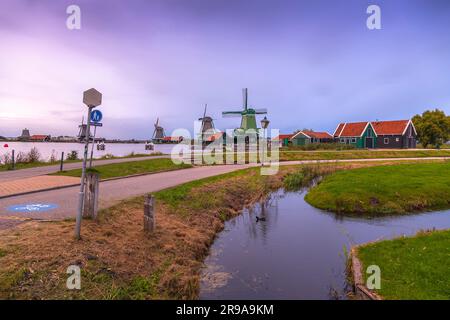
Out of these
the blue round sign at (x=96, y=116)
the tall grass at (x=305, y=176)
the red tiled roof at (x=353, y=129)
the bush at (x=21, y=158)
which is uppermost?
the red tiled roof at (x=353, y=129)

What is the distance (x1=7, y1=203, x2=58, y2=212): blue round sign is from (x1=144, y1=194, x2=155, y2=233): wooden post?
134 inches

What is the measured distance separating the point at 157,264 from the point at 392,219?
11.5 meters

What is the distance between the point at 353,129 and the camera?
68.6m

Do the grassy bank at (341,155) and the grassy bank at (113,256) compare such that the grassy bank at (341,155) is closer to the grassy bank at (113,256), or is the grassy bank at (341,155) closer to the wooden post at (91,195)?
the grassy bank at (113,256)

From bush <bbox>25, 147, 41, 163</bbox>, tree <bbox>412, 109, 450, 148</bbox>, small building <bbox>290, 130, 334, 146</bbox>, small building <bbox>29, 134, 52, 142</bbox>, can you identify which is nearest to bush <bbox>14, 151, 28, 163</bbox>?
bush <bbox>25, 147, 41, 163</bbox>

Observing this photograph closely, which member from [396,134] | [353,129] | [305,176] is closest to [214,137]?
[353,129]

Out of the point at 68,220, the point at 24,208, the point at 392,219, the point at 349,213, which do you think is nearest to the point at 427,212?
the point at 392,219

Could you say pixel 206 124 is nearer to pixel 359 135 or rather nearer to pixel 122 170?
pixel 359 135

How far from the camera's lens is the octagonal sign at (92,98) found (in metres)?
6.97

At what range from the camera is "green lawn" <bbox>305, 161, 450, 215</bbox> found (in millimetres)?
15969

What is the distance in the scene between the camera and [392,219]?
1418 centimetres

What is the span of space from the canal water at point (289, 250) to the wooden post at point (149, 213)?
1981 mm

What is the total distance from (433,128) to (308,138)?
2675 cm

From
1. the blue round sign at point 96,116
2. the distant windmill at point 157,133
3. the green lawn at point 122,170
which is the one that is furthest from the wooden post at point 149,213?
the distant windmill at point 157,133
